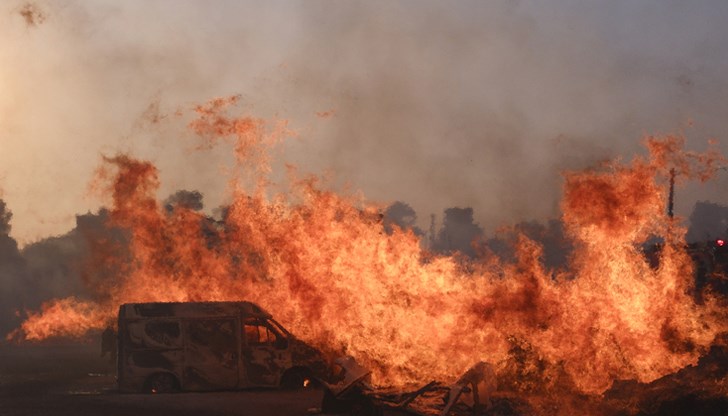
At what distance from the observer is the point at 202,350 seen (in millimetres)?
20750

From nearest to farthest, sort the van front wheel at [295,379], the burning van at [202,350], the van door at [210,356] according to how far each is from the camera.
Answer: the burning van at [202,350]
the van door at [210,356]
the van front wheel at [295,379]

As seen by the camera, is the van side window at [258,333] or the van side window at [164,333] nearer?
the van side window at [164,333]

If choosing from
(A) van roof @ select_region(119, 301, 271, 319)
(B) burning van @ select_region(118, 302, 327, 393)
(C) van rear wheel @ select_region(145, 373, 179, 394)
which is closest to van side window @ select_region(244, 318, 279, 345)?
(B) burning van @ select_region(118, 302, 327, 393)

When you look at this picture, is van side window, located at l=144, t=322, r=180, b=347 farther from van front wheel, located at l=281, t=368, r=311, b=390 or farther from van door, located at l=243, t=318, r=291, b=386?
van front wheel, located at l=281, t=368, r=311, b=390

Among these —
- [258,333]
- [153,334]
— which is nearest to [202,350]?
[153,334]

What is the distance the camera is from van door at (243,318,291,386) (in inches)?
819

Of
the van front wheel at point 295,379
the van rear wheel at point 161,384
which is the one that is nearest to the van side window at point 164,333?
the van rear wheel at point 161,384

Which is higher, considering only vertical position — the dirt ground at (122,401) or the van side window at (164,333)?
the van side window at (164,333)

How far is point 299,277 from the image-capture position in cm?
2356

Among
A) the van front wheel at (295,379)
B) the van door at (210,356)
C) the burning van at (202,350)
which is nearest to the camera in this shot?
the burning van at (202,350)

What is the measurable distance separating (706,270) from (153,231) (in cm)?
1672

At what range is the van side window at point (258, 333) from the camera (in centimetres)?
2091

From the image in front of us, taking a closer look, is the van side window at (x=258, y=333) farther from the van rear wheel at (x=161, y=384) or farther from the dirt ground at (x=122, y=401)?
the van rear wheel at (x=161, y=384)

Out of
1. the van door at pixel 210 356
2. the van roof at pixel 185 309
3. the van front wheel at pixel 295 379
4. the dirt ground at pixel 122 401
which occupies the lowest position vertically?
the dirt ground at pixel 122 401
